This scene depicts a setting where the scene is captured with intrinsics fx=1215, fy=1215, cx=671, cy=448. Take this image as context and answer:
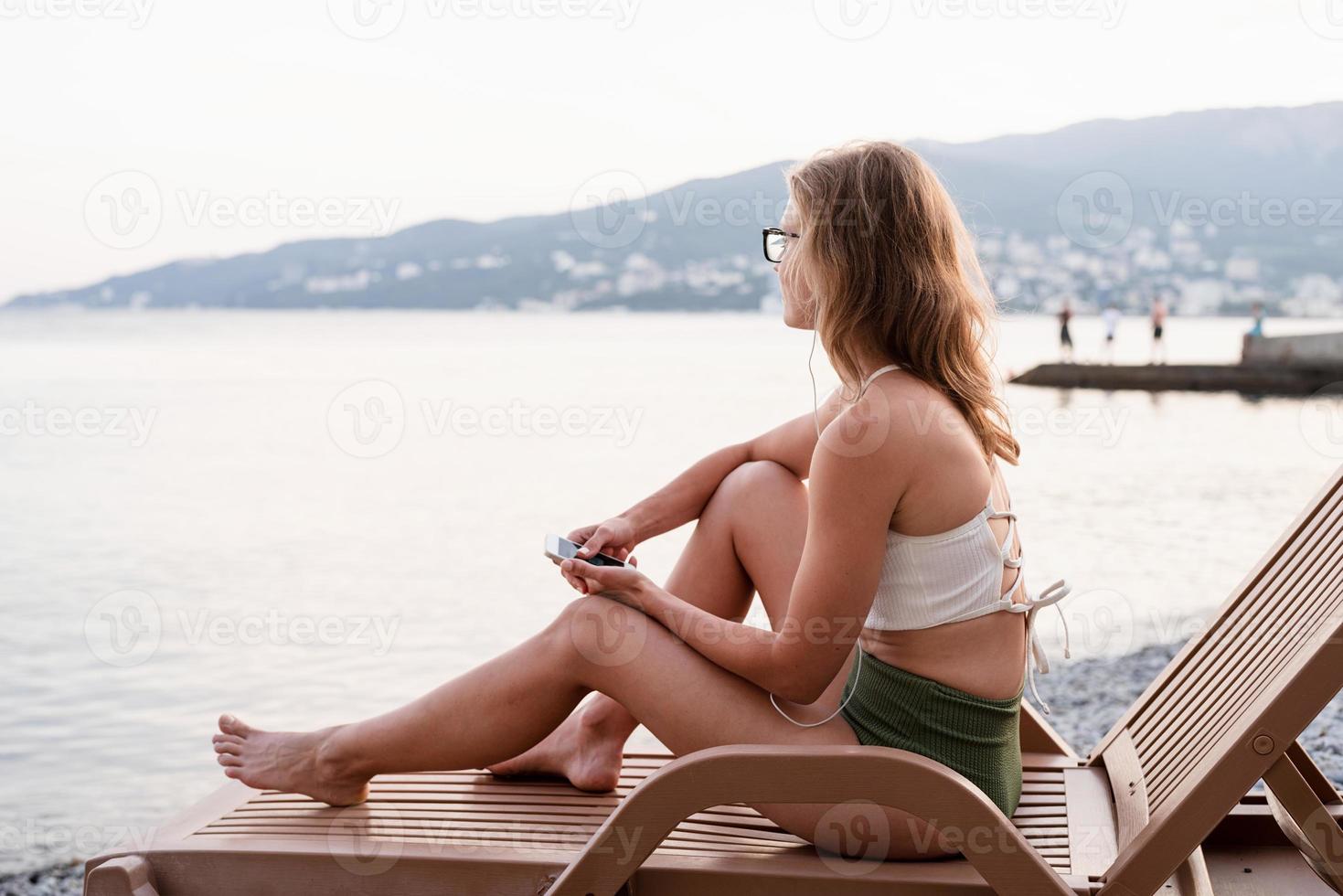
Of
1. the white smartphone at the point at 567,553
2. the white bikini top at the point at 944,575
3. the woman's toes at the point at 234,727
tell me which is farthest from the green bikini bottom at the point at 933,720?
the woman's toes at the point at 234,727

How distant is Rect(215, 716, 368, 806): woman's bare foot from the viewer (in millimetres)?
2535

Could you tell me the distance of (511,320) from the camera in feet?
274

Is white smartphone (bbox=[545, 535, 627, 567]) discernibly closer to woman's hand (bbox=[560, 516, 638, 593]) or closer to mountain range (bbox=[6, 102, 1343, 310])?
woman's hand (bbox=[560, 516, 638, 593])

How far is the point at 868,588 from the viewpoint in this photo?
205 centimetres

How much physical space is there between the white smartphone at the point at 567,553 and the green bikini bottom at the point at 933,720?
21.7 inches

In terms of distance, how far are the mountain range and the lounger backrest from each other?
46.0 m

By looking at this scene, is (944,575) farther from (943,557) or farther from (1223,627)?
(1223,627)

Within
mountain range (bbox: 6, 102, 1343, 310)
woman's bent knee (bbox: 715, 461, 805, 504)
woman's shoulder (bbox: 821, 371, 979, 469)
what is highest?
mountain range (bbox: 6, 102, 1343, 310)

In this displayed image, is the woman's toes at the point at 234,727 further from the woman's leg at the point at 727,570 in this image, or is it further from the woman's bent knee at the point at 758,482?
the woman's bent knee at the point at 758,482

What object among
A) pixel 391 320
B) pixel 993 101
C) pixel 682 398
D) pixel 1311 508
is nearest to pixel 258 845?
pixel 1311 508

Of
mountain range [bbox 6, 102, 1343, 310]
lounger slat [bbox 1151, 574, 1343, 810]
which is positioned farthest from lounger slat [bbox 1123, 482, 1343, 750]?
mountain range [bbox 6, 102, 1343, 310]

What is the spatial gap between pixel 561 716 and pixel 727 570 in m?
0.48

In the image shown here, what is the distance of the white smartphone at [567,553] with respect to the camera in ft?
8.11

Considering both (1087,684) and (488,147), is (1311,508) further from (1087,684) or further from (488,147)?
(488,147)
